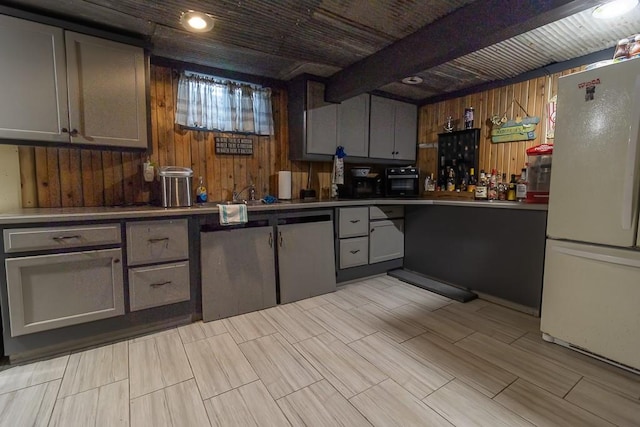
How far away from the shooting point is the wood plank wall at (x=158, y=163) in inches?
88.0

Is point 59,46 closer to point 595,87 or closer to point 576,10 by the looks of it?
point 576,10

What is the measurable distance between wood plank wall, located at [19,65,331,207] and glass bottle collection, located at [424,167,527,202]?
1.75 meters

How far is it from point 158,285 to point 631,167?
3027mm

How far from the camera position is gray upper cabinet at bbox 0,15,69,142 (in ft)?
6.08

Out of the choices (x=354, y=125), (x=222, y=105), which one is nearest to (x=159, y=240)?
(x=222, y=105)

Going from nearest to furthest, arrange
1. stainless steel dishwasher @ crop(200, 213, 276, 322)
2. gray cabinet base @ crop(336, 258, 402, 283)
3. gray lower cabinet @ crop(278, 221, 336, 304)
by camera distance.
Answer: stainless steel dishwasher @ crop(200, 213, 276, 322) → gray lower cabinet @ crop(278, 221, 336, 304) → gray cabinet base @ crop(336, 258, 402, 283)

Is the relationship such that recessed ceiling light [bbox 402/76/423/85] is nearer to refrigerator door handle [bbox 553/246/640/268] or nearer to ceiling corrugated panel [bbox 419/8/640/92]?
ceiling corrugated panel [bbox 419/8/640/92]

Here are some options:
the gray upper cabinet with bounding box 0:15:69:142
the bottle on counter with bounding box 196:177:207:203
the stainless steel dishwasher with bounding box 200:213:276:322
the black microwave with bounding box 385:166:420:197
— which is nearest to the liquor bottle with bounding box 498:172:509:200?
the black microwave with bounding box 385:166:420:197

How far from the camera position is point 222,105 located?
2.92 metres

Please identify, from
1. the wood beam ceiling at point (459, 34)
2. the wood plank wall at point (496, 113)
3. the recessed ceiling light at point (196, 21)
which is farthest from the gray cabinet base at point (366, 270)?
the recessed ceiling light at point (196, 21)

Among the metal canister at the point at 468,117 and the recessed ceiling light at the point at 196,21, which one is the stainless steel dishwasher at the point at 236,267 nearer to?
the recessed ceiling light at the point at 196,21

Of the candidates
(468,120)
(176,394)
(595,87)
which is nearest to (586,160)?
(595,87)

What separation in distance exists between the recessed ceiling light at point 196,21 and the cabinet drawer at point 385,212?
2.20 m

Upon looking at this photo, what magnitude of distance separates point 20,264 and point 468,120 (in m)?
4.13
